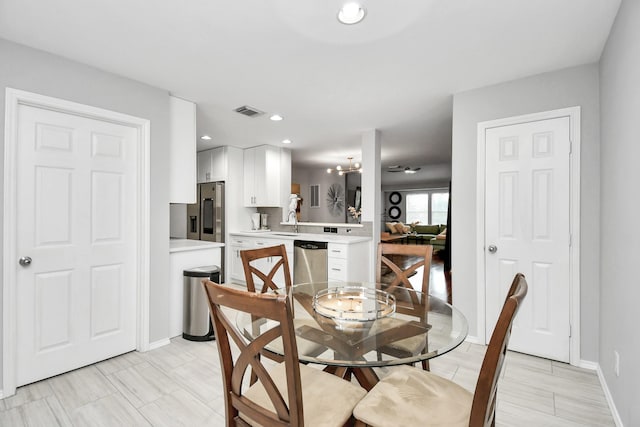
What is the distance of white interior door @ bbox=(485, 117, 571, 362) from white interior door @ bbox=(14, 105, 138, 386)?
3267mm

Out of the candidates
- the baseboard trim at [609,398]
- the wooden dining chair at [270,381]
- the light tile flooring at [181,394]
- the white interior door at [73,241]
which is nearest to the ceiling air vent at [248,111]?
the white interior door at [73,241]

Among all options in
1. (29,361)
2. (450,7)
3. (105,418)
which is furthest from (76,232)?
(450,7)

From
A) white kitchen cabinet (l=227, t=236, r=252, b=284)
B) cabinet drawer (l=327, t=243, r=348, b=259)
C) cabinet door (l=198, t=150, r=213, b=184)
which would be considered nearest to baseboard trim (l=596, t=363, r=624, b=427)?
cabinet drawer (l=327, t=243, r=348, b=259)

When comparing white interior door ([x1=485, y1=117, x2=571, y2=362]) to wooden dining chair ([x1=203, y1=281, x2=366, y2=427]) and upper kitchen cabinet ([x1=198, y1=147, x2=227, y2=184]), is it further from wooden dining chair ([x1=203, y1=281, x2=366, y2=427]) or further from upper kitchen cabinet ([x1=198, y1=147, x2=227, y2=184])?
upper kitchen cabinet ([x1=198, y1=147, x2=227, y2=184])

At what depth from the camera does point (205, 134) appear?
4590 mm

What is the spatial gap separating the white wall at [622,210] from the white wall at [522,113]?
0.50 feet

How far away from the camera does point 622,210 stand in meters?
1.73

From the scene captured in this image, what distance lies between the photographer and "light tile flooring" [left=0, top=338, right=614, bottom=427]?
70.8 inches

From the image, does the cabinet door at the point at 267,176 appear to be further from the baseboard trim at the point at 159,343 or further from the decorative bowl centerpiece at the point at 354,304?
the decorative bowl centerpiece at the point at 354,304

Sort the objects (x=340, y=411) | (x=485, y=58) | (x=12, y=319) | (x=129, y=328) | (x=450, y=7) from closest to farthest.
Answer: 1. (x=340, y=411)
2. (x=450, y=7)
3. (x=12, y=319)
4. (x=485, y=58)
5. (x=129, y=328)

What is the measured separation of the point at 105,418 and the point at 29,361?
866 millimetres

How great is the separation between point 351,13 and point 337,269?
2883 mm

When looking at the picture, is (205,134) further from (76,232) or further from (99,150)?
(76,232)

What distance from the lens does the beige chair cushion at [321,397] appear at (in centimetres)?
112
